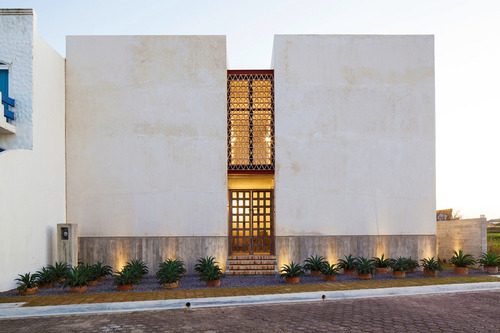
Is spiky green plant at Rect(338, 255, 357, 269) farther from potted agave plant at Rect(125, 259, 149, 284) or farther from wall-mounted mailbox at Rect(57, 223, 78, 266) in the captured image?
wall-mounted mailbox at Rect(57, 223, 78, 266)

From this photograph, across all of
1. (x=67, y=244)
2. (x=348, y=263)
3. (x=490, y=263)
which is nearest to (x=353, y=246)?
(x=348, y=263)

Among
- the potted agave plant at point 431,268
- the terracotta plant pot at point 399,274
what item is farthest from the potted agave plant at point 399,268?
the potted agave plant at point 431,268

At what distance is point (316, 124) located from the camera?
1280cm

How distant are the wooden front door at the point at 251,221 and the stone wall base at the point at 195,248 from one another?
3.90 feet

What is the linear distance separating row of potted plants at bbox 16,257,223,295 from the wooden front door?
2333 millimetres

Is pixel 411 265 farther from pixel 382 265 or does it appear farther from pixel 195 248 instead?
pixel 195 248

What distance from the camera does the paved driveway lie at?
6652 millimetres

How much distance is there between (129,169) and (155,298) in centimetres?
497

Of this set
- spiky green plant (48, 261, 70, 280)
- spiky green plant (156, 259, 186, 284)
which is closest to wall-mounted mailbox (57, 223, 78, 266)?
spiky green plant (48, 261, 70, 280)

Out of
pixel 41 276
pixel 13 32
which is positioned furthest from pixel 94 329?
pixel 13 32

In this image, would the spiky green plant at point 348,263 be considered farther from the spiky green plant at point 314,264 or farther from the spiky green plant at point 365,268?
the spiky green plant at point 314,264

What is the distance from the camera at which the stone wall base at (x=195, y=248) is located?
12.4 metres

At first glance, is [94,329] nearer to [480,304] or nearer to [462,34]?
[480,304]

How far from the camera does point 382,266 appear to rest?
12234 millimetres
